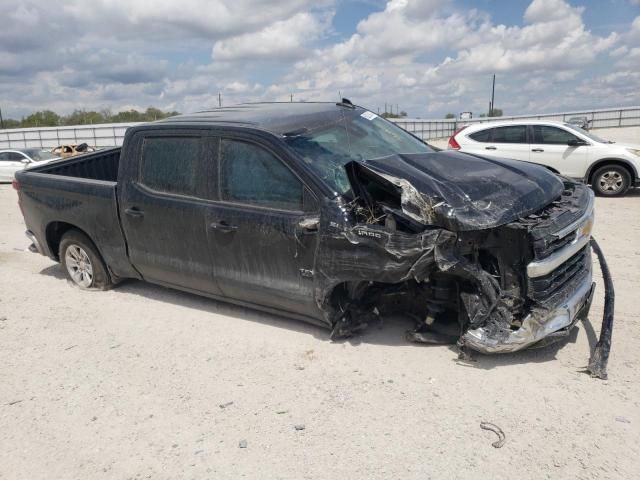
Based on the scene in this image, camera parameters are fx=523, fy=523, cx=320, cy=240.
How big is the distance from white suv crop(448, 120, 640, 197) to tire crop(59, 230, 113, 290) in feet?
25.9

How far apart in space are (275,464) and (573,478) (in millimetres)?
1520

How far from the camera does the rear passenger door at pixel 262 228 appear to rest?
3.86 metres

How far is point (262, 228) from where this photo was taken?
3.99 m

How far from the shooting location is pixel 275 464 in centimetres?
284

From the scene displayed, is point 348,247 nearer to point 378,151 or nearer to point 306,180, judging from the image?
point 306,180

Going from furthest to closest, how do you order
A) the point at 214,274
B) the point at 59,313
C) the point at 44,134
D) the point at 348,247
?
the point at 44,134 < the point at 59,313 < the point at 214,274 < the point at 348,247

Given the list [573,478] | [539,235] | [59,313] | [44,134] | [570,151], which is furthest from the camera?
[44,134]

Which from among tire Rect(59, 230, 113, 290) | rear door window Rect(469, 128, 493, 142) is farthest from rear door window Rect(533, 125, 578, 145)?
tire Rect(59, 230, 113, 290)

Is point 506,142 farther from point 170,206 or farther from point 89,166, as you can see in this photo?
point 170,206

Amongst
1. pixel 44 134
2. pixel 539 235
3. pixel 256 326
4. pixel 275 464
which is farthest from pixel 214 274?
pixel 44 134

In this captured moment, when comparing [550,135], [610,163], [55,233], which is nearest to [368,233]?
[55,233]

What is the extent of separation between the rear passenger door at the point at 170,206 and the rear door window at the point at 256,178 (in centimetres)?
19

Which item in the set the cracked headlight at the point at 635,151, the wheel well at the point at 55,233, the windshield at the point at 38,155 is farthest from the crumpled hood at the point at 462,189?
the windshield at the point at 38,155

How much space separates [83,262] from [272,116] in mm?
2886
